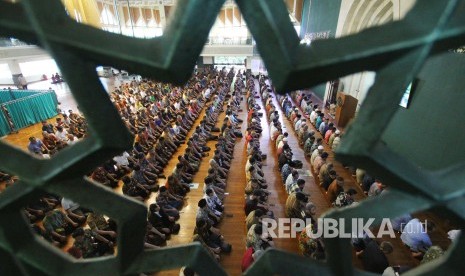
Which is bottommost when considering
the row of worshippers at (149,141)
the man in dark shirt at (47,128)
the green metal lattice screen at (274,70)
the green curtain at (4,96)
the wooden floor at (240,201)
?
the wooden floor at (240,201)

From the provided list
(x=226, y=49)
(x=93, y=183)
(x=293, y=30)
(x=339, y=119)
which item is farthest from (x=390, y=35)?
(x=226, y=49)

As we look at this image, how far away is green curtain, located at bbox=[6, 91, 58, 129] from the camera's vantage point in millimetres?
12070

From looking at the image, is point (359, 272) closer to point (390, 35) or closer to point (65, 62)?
point (390, 35)

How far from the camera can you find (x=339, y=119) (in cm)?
1198

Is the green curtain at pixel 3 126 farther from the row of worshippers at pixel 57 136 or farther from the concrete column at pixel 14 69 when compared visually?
the concrete column at pixel 14 69

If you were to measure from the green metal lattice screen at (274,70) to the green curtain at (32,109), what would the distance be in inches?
558

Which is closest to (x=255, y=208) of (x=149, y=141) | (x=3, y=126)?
(x=149, y=141)

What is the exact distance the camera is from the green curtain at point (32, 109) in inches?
475

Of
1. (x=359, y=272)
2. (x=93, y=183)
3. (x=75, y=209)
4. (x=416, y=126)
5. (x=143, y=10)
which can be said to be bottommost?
(x=75, y=209)

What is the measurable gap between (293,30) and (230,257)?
501 centimetres

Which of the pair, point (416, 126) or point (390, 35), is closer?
point (390, 35)

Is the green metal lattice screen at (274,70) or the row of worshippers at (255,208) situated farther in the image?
the row of worshippers at (255,208)

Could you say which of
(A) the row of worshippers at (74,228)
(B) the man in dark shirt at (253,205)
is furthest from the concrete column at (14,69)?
(B) the man in dark shirt at (253,205)

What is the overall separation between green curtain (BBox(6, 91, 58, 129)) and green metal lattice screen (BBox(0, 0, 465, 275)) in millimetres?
14169
